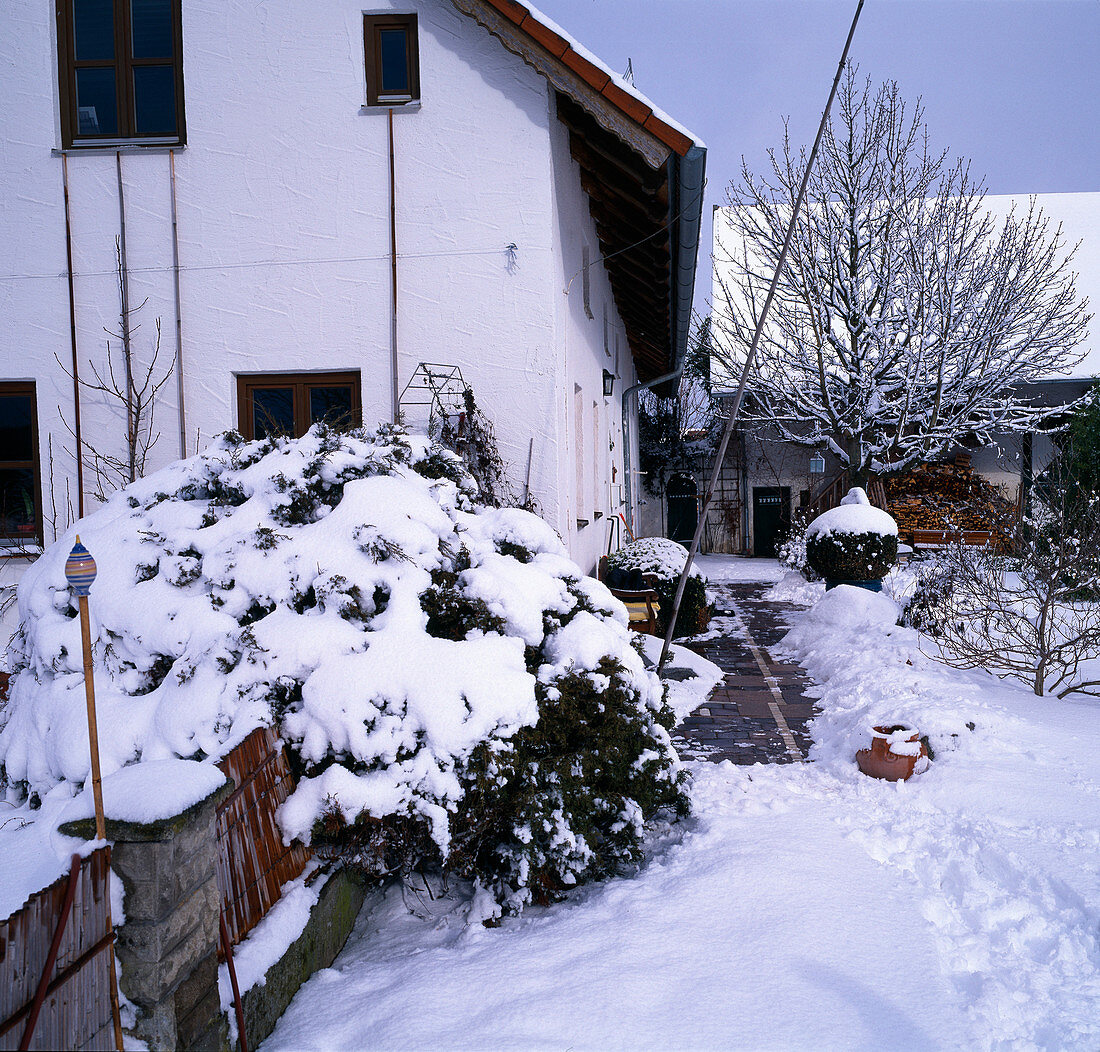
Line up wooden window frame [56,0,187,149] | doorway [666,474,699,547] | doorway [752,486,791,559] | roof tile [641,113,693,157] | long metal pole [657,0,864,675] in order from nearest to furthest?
1. long metal pole [657,0,864,675]
2. roof tile [641,113,693,157]
3. wooden window frame [56,0,187,149]
4. doorway [752,486,791,559]
5. doorway [666,474,699,547]

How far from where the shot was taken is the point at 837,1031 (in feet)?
8.63

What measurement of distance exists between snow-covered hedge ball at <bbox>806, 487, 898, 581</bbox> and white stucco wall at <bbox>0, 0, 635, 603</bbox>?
5628 millimetres

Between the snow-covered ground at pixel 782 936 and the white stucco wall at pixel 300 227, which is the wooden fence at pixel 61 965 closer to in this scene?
the snow-covered ground at pixel 782 936

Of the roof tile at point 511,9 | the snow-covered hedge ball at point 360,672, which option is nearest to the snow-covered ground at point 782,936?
the snow-covered hedge ball at point 360,672

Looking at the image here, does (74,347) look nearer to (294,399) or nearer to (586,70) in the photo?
(294,399)

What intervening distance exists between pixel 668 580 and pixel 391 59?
19.0 ft

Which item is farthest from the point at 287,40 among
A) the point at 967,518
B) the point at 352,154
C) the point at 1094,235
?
the point at 1094,235

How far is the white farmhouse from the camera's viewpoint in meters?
6.56

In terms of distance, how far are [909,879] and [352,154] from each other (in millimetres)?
6321

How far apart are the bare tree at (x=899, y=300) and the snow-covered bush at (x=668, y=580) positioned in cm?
746

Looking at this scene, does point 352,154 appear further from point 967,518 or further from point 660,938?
point 967,518

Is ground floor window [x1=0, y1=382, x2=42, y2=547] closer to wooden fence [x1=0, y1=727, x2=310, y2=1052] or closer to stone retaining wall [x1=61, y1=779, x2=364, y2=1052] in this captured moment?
wooden fence [x1=0, y1=727, x2=310, y2=1052]

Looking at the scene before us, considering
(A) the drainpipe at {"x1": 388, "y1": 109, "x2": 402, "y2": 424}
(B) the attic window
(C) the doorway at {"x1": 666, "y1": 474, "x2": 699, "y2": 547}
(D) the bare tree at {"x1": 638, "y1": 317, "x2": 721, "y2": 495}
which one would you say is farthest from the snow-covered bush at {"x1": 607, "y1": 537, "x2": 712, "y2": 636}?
(C) the doorway at {"x1": 666, "y1": 474, "x2": 699, "y2": 547}

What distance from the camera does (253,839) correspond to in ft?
9.50
